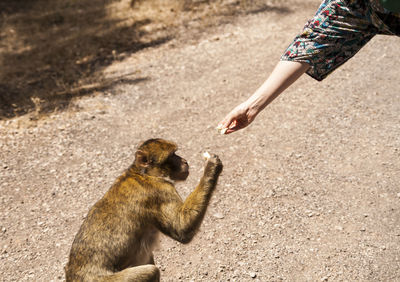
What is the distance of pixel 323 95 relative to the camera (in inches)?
234

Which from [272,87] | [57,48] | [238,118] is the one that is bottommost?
[57,48]

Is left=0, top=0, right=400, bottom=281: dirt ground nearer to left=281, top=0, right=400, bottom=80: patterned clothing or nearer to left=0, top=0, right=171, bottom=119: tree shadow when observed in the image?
left=0, top=0, right=171, bottom=119: tree shadow

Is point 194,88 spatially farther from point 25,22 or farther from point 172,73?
point 25,22

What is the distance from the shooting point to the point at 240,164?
4.82 metres

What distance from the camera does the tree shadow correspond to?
6.71 meters

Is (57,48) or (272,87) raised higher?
(272,87)

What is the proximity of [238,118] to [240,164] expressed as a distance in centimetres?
209

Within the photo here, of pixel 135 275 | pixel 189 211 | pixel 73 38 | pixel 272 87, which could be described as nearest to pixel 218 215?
pixel 189 211

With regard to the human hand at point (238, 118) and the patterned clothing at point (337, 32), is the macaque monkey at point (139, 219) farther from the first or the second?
the patterned clothing at point (337, 32)

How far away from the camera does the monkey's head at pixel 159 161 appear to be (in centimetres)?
297

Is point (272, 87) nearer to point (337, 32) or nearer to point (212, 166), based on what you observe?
point (337, 32)

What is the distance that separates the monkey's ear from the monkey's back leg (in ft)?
2.34

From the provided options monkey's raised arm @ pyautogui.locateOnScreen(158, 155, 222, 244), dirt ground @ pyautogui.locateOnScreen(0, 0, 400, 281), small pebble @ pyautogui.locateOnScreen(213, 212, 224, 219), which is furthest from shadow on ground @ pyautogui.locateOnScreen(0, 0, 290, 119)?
monkey's raised arm @ pyautogui.locateOnScreen(158, 155, 222, 244)

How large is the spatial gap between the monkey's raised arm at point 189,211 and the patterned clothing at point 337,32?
0.95m
